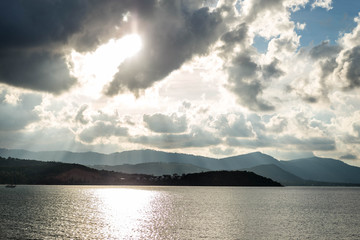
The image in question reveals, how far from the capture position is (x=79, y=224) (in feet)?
349

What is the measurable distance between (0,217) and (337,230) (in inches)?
4572

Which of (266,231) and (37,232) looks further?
(266,231)

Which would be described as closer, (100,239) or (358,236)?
(100,239)

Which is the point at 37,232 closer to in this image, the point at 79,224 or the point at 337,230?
the point at 79,224

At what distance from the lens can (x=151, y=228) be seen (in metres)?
103

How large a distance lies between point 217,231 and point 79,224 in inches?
1797

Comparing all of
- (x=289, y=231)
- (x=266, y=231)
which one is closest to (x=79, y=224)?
(x=266, y=231)

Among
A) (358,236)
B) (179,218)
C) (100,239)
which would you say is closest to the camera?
(100,239)

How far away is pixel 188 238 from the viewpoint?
86062mm

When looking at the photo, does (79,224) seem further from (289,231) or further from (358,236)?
(358,236)

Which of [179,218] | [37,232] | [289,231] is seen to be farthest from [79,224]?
[289,231]

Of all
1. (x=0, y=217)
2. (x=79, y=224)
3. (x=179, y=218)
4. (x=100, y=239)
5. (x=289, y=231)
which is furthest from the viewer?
(x=179, y=218)

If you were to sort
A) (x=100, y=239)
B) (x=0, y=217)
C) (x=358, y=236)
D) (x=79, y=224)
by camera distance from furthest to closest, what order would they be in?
(x=0, y=217)
(x=79, y=224)
(x=358, y=236)
(x=100, y=239)

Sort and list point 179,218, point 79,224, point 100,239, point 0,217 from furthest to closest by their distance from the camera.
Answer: point 179,218
point 0,217
point 79,224
point 100,239
